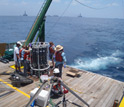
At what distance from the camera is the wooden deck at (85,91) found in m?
6.22

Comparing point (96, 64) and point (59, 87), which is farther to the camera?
point (96, 64)

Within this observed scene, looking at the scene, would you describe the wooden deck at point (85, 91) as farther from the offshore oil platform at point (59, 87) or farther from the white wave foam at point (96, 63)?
the white wave foam at point (96, 63)

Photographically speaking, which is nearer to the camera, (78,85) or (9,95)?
(9,95)

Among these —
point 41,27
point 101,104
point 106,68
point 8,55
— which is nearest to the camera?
point 101,104

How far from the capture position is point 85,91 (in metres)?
7.30

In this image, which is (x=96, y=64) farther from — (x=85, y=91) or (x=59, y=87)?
(x=59, y=87)

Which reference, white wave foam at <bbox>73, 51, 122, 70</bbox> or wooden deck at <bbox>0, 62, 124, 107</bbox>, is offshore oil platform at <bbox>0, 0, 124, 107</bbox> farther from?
white wave foam at <bbox>73, 51, 122, 70</bbox>

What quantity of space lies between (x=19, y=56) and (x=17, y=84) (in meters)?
1.72

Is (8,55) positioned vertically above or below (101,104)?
above

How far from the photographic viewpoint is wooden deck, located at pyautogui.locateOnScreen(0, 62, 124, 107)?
20.4ft

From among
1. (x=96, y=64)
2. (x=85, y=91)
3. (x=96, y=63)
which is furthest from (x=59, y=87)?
(x=96, y=63)

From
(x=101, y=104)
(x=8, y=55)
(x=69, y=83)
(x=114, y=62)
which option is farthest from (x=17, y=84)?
(x=114, y=62)

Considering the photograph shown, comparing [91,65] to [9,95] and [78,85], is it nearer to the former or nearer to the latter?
[78,85]

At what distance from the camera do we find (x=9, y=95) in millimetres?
6617
